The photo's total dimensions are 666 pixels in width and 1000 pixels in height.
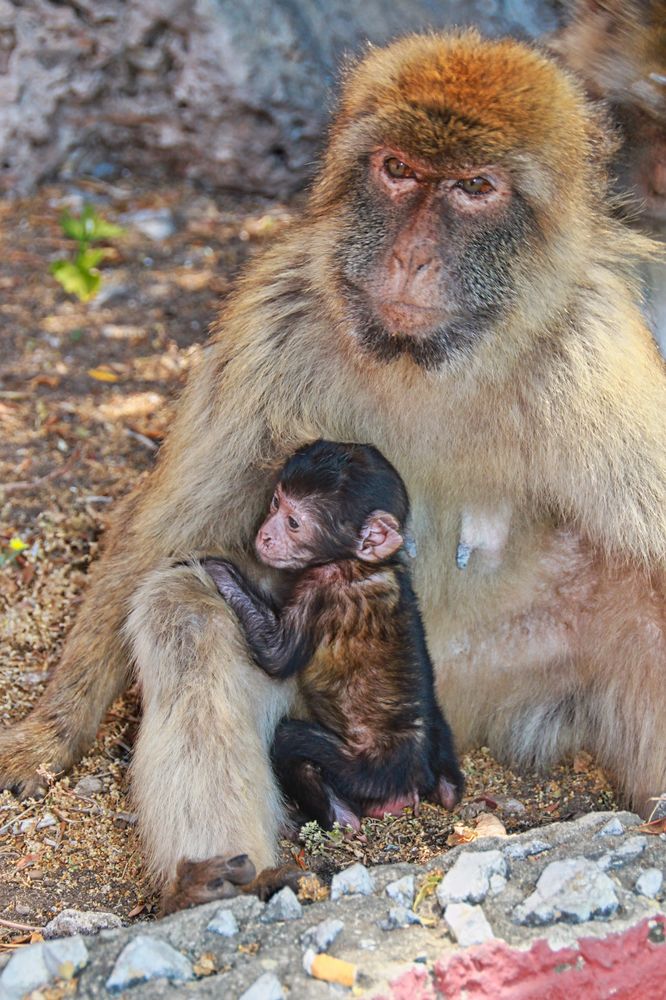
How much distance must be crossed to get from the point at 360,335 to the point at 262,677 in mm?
932

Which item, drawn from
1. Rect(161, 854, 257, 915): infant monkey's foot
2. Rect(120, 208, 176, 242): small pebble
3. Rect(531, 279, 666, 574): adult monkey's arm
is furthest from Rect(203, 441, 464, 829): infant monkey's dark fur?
Rect(120, 208, 176, 242): small pebble

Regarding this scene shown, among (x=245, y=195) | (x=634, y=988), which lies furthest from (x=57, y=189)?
(x=634, y=988)

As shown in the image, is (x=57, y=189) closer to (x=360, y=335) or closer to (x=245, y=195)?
(x=245, y=195)

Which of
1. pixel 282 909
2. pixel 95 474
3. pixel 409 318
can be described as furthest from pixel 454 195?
pixel 95 474

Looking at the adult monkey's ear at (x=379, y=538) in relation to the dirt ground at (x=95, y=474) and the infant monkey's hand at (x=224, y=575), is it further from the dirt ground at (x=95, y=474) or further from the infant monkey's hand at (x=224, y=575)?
the dirt ground at (x=95, y=474)

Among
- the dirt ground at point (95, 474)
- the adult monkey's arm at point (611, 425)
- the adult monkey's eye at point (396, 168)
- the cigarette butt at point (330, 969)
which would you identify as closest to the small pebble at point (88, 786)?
the dirt ground at point (95, 474)

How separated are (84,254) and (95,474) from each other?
144 centimetres

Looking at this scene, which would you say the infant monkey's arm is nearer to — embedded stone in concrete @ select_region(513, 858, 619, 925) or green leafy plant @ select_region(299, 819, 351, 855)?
green leafy plant @ select_region(299, 819, 351, 855)

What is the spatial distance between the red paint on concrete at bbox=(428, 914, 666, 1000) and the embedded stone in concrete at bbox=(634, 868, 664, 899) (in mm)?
169

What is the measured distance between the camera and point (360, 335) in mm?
3162

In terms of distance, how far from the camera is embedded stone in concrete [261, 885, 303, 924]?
9.32 ft

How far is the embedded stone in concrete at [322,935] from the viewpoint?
271 cm

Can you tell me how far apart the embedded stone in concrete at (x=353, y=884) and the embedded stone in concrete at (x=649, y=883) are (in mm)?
570

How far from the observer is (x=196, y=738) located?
3.21 metres
